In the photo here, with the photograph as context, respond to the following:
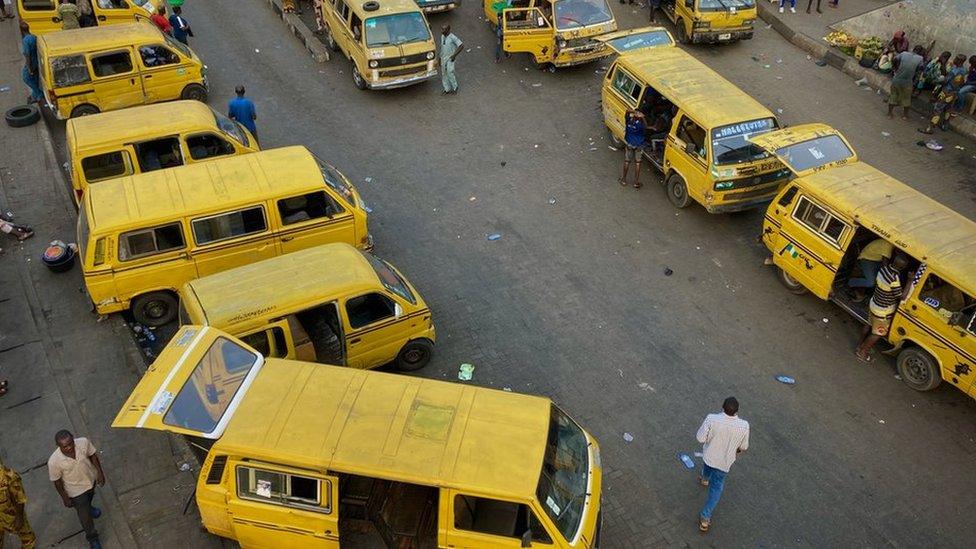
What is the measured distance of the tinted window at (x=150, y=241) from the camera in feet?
31.2

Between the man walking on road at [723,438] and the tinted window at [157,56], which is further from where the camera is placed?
the tinted window at [157,56]

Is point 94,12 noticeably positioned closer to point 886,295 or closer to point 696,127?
point 696,127

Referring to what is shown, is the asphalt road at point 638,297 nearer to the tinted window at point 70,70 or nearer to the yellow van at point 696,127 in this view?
the yellow van at point 696,127

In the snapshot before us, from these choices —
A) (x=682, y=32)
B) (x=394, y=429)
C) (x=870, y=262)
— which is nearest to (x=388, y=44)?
(x=682, y=32)

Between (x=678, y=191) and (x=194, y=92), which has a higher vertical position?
(x=194, y=92)

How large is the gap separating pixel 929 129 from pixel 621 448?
37.5ft

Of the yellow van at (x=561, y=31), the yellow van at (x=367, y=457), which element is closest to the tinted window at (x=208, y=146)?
the yellow van at (x=367, y=457)

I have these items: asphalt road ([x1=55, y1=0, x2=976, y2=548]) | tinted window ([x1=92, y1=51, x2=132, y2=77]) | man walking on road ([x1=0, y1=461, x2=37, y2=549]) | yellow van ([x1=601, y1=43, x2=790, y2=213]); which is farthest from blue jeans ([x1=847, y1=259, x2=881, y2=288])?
tinted window ([x1=92, y1=51, x2=132, y2=77])

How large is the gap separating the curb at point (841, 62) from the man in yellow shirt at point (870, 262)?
7.14 m

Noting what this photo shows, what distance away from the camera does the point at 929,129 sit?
15219 millimetres

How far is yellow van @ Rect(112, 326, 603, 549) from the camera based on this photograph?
6.26 metres

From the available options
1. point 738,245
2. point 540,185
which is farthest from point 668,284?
point 540,185

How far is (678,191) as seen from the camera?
13.0m

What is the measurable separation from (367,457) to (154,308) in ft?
18.0
